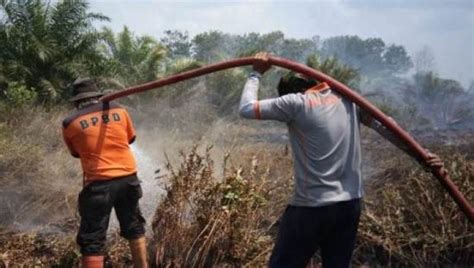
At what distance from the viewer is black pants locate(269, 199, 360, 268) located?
3223 mm

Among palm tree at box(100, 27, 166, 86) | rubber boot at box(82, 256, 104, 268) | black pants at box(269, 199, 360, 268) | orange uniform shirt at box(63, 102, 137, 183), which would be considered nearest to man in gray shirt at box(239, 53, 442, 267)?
black pants at box(269, 199, 360, 268)

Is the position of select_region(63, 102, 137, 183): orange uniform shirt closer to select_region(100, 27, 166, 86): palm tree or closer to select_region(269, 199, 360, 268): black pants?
select_region(269, 199, 360, 268): black pants

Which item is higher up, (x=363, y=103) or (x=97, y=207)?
(x=363, y=103)

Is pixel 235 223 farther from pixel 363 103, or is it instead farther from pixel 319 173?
pixel 363 103

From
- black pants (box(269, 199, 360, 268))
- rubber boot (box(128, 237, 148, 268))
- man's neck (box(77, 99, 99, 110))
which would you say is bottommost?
rubber boot (box(128, 237, 148, 268))

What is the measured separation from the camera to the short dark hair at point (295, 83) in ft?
11.2

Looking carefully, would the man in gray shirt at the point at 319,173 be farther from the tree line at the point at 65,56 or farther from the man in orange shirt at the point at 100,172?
the tree line at the point at 65,56

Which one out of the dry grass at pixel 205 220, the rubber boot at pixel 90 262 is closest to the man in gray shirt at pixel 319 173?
the dry grass at pixel 205 220

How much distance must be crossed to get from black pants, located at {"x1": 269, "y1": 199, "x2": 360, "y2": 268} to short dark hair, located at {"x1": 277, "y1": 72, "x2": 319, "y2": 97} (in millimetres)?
725

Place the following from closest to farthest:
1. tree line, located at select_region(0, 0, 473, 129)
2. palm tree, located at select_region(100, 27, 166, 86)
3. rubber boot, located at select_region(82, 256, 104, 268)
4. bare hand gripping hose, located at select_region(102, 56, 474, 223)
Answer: bare hand gripping hose, located at select_region(102, 56, 474, 223)
rubber boot, located at select_region(82, 256, 104, 268)
tree line, located at select_region(0, 0, 473, 129)
palm tree, located at select_region(100, 27, 166, 86)

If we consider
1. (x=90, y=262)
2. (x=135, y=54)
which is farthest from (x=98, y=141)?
(x=135, y=54)

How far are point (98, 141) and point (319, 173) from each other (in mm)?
1892

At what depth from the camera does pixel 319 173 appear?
10.5 ft

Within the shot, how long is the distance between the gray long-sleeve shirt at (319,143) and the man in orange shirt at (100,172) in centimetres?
148
